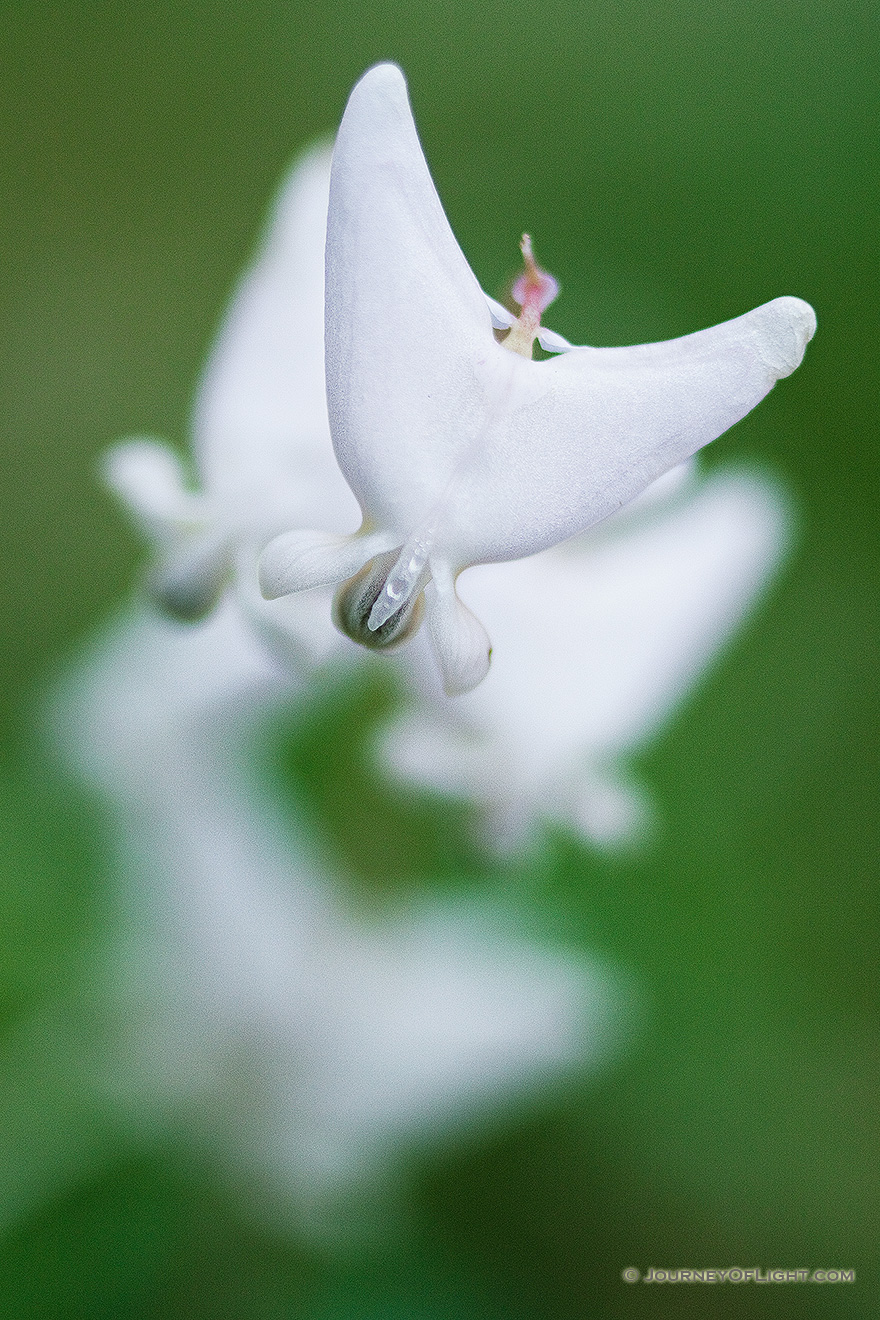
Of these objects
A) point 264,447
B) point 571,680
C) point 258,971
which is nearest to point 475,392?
point 264,447

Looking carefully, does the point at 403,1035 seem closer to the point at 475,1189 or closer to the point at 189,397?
the point at 475,1189

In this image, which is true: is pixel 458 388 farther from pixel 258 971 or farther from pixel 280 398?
pixel 258 971

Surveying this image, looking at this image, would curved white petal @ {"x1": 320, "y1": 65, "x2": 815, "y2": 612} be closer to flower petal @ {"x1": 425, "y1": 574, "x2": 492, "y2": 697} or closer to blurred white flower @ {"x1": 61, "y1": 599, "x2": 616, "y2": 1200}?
flower petal @ {"x1": 425, "y1": 574, "x2": 492, "y2": 697}
